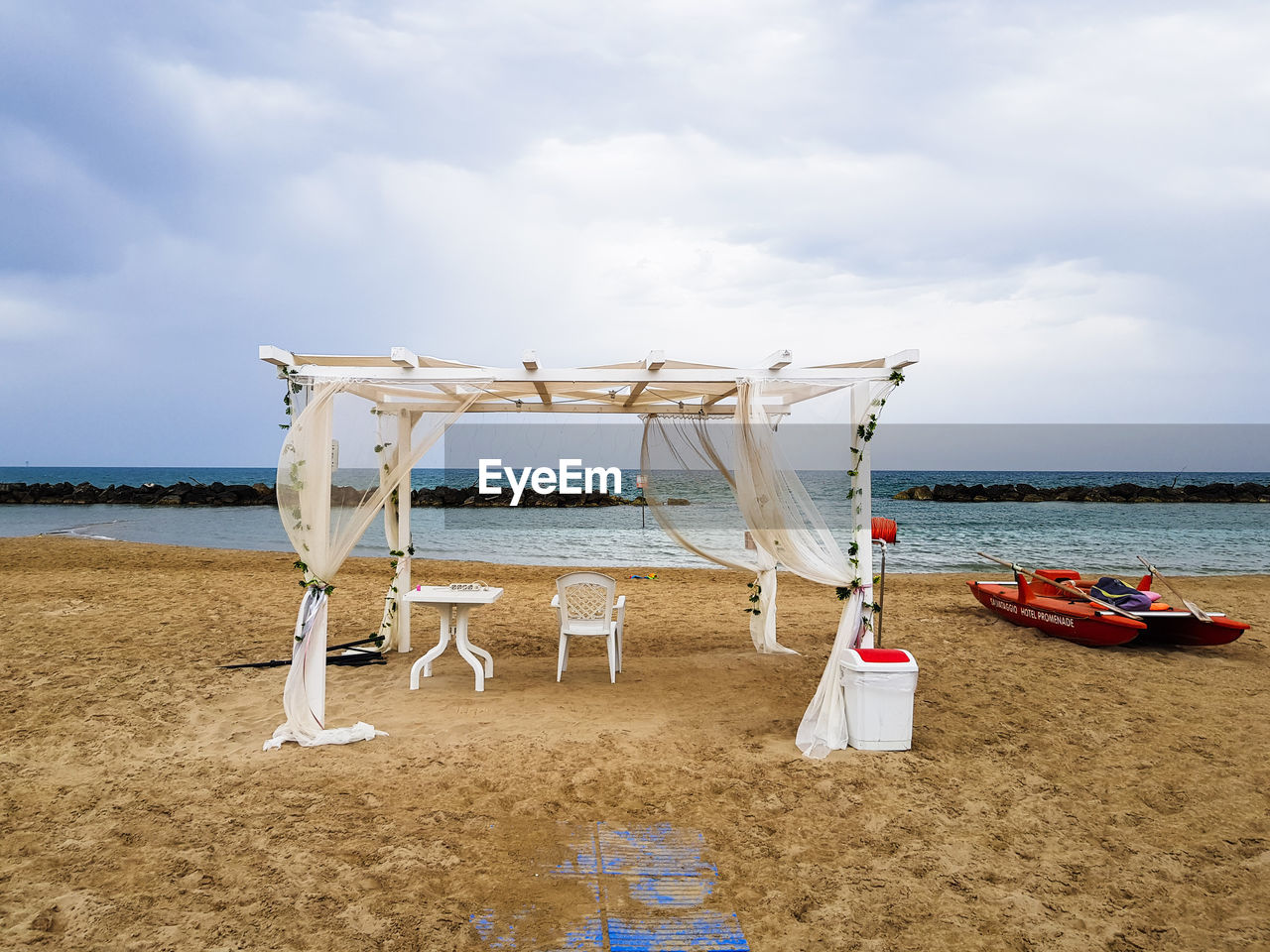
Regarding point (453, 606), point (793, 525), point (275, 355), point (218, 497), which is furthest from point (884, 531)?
point (218, 497)

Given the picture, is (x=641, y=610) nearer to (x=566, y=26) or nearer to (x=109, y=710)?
(x=109, y=710)

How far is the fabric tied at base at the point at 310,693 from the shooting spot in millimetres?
3898

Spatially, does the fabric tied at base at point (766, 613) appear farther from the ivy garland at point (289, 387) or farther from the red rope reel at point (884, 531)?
the ivy garland at point (289, 387)

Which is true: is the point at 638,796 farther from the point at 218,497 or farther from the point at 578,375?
the point at 218,497

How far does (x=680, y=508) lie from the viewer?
639 cm

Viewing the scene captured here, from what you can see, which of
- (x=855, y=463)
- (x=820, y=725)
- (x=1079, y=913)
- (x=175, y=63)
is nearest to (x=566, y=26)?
(x=175, y=63)

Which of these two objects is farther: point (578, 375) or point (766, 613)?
point (766, 613)

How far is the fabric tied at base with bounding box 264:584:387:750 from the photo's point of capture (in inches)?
153

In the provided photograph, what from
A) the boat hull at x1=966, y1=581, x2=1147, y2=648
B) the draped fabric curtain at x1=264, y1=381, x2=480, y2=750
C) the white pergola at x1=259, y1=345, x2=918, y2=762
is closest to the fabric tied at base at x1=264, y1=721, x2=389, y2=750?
the draped fabric curtain at x1=264, y1=381, x2=480, y2=750

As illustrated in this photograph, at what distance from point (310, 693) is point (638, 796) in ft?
6.54

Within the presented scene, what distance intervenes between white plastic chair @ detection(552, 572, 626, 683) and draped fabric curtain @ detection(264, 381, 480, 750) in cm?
152

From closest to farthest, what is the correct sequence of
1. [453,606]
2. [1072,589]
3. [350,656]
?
[453,606] → [350,656] → [1072,589]

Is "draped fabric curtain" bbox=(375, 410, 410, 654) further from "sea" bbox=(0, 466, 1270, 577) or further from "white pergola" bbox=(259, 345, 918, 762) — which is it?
"sea" bbox=(0, 466, 1270, 577)

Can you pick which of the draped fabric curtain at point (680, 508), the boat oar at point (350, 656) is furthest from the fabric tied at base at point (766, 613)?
the boat oar at point (350, 656)
